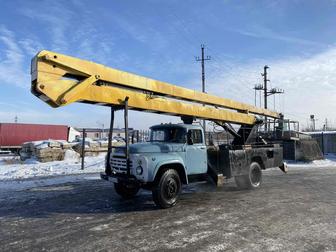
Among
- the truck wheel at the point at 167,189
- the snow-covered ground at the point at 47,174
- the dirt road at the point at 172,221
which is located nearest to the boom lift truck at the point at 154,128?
the truck wheel at the point at 167,189

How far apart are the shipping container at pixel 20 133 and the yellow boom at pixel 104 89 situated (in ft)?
104

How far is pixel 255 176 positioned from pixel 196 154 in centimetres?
351

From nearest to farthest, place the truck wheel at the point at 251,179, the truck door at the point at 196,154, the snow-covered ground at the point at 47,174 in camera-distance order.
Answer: the truck door at the point at 196,154
the truck wheel at the point at 251,179
the snow-covered ground at the point at 47,174

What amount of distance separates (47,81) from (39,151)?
1587 centimetres

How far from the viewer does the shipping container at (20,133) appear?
37.2m

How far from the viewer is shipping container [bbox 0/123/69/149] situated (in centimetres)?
3725

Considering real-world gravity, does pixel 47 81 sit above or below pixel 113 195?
above

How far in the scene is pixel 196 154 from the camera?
986cm

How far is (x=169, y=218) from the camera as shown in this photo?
7.60 metres

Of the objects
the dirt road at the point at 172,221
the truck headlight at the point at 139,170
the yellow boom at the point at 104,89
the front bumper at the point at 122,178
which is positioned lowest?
the dirt road at the point at 172,221

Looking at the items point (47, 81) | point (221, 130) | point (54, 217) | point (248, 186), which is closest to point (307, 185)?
point (248, 186)

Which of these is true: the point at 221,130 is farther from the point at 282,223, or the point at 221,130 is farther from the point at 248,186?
the point at 282,223

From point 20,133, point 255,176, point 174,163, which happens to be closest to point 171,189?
point 174,163

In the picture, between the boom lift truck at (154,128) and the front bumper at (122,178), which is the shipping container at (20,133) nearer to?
the boom lift truck at (154,128)
